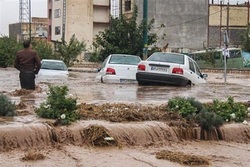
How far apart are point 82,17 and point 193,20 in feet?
53.7

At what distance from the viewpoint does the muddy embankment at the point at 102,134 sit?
6652 mm

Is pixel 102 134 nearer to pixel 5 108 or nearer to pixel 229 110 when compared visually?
pixel 5 108

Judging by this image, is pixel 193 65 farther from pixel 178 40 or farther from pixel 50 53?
pixel 178 40

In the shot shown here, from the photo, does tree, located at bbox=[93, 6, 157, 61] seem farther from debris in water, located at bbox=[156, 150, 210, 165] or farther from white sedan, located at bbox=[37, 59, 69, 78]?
debris in water, located at bbox=[156, 150, 210, 165]

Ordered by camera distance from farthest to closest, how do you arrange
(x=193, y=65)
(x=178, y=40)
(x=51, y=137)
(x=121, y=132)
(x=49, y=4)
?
(x=49, y=4) → (x=178, y=40) → (x=193, y=65) → (x=121, y=132) → (x=51, y=137)

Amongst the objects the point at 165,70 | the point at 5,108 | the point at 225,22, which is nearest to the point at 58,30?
the point at 225,22

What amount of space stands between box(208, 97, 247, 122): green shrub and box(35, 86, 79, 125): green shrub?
2447mm

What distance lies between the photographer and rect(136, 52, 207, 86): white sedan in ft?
56.1

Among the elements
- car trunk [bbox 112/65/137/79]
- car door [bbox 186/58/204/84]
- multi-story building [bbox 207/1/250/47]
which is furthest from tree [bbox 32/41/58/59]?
car door [bbox 186/58/204/84]

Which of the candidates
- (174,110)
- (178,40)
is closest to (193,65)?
(174,110)

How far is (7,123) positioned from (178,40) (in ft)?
210

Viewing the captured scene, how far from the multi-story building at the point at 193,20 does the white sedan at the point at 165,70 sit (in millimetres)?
51223

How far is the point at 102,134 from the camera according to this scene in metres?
7.06

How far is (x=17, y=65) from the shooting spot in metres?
12.8
